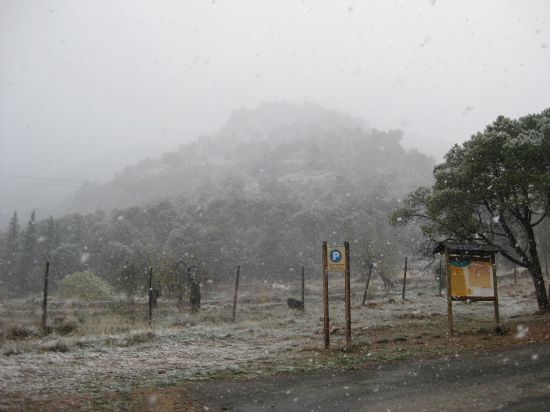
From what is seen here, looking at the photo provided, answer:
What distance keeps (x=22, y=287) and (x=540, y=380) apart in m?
80.8

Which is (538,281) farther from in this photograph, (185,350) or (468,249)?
(185,350)

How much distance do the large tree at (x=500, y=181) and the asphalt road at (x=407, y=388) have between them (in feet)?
25.8

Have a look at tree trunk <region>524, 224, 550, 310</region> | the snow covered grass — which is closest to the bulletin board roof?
the snow covered grass

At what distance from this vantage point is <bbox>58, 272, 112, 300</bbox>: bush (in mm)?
37906

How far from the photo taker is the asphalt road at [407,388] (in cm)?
730

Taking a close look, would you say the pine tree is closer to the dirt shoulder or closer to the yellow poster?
the dirt shoulder

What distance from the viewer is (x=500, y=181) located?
17.3 metres

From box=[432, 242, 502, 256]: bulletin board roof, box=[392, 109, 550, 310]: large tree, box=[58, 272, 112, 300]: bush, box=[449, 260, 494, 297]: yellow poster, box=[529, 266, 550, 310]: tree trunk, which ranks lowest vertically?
box=[58, 272, 112, 300]: bush

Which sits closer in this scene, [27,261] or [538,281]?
[538,281]

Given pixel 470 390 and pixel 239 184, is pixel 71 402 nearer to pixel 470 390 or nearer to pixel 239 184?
pixel 470 390

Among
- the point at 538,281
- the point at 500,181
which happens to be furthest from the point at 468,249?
the point at 538,281

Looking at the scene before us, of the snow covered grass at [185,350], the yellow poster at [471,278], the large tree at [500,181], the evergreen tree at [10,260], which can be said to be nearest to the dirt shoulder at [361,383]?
the snow covered grass at [185,350]

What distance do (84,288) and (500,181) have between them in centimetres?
3327

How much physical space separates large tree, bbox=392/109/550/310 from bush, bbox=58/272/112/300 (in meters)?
28.7
